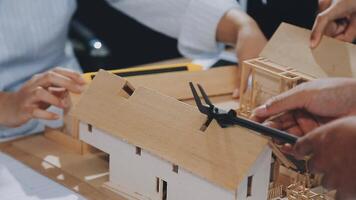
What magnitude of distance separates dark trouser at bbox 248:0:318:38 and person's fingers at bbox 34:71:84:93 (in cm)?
58

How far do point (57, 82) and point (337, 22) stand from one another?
1.76 feet

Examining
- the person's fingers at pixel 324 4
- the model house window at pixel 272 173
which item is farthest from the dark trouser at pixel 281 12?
the model house window at pixel 272 173

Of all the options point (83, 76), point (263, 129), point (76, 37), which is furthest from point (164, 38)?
point (263, 129)

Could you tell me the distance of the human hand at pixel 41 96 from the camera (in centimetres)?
122

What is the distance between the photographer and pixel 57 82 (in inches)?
48.3

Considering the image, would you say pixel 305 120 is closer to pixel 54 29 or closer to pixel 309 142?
pixel 309 142

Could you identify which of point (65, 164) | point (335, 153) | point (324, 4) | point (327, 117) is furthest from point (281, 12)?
point (335, 153)

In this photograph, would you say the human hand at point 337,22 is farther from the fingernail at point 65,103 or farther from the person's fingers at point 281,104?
the fingernail at point 65,103

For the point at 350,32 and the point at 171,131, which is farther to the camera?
the point at 350,32

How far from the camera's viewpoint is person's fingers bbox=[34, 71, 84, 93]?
1.21 metres

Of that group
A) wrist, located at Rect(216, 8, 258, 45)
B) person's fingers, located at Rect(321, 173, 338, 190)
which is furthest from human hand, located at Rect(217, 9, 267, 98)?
person's fingers, located at Rect(321, 173, 338, 190)

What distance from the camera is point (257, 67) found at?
3.86 ft

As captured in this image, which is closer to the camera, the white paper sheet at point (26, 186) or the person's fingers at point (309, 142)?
the person's fingers at point (309, 142)

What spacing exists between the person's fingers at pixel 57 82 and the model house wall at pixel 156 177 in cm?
9
